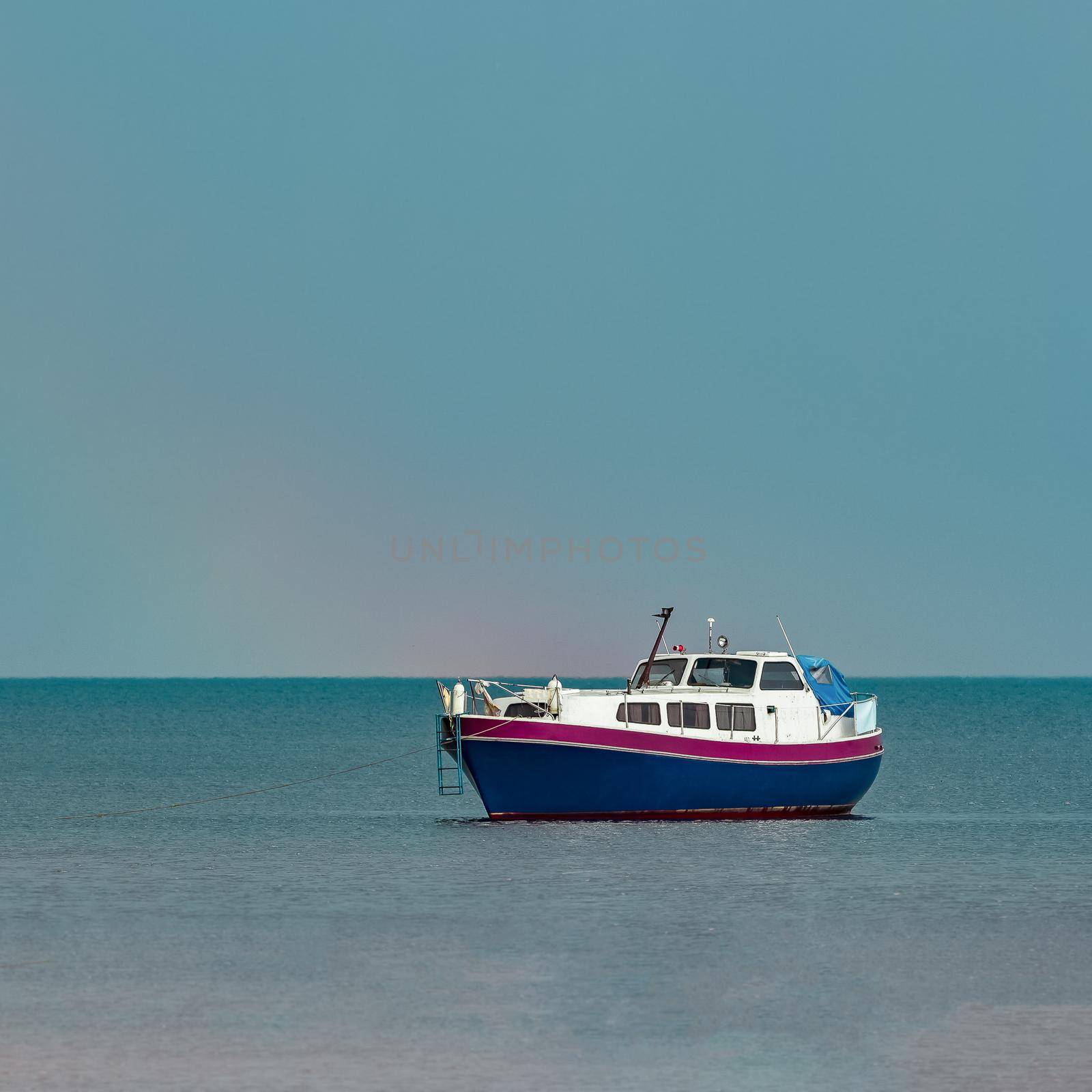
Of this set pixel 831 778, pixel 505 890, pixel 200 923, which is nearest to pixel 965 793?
pixel 831 778

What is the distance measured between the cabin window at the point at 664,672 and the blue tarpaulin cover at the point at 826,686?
3.43 metres

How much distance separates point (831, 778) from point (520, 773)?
9.02m

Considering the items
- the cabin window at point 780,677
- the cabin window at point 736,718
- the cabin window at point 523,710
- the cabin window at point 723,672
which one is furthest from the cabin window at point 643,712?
the cabin window at point 780,677

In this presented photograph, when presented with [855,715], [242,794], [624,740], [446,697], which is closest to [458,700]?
[446,697]

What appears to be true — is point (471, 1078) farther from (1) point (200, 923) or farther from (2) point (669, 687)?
(2) point (669, 687)

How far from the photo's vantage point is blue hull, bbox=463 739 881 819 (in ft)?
148

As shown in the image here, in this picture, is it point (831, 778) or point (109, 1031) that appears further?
point (831, 778)

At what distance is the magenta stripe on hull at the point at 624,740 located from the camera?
147ft

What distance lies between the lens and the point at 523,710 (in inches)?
1844

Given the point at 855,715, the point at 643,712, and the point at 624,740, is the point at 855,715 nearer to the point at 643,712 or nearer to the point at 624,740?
the point at 643,712

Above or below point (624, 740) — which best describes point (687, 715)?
above

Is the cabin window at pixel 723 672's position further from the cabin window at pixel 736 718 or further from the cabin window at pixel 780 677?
the cabin window at pixel 736 718

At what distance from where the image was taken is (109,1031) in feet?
78.1

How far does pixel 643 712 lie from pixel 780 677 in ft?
14.6
